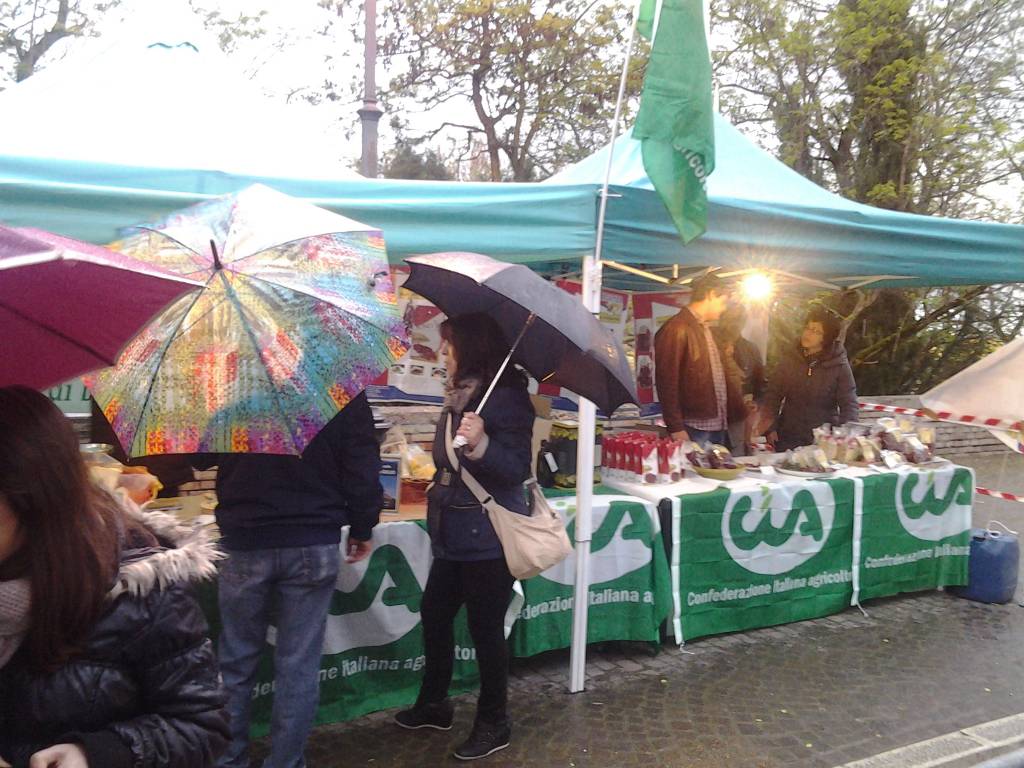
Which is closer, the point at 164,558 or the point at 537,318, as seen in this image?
the point at 164,558

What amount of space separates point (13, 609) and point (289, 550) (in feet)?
4.36

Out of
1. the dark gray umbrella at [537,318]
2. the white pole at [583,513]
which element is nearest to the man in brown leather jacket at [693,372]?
the white pole at [583,513]

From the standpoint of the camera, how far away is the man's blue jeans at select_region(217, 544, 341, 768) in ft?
8.54

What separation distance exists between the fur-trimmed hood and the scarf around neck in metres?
0.12

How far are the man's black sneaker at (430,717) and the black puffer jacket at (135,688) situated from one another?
2.12 metres

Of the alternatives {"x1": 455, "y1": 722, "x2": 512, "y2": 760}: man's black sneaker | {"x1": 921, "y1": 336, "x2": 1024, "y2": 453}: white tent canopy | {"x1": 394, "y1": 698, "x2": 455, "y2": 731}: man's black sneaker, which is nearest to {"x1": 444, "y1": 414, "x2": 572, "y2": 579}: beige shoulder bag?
{"x1": 455, "y1": 722, "x2": 512, "y2": 760}: man's black sneaker

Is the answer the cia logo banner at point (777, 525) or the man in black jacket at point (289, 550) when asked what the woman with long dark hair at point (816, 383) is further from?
the man in black jacket at point (289, 550)

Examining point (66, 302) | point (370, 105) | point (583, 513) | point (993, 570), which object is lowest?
point (993, 570)

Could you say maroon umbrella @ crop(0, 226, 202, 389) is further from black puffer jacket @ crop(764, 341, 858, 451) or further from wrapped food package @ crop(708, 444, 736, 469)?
black puffer jacket @ crop(764, 341, 858, 451)

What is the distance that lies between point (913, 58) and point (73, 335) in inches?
496

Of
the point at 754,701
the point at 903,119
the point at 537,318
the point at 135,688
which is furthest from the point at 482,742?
the point at 903,119

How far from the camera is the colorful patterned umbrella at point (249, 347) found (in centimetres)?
223

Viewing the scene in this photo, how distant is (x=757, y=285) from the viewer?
627cm

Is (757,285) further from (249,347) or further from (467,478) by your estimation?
(249,347)
